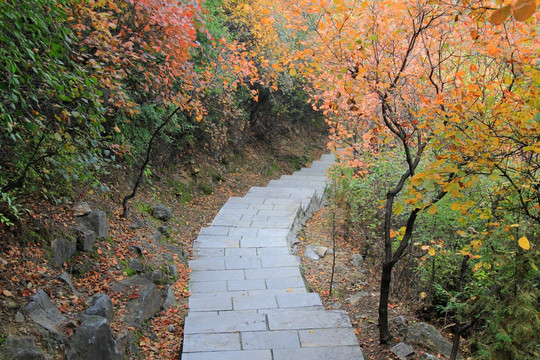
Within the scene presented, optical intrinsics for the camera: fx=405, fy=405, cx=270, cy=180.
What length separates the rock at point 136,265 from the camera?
16.6 feet

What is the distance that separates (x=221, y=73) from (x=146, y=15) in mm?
2649

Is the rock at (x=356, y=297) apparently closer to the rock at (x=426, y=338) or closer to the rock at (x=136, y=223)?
the rock at (x=426, y=338)

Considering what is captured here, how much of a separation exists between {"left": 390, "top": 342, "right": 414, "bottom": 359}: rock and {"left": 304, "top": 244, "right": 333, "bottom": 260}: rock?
2705mm

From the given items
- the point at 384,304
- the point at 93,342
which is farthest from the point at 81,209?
the point at 384,304

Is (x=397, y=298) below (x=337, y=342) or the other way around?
below

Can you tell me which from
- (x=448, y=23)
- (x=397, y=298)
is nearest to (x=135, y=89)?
(x=448, y=23)

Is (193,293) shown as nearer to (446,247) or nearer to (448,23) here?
(446,247)

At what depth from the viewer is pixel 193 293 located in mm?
5199

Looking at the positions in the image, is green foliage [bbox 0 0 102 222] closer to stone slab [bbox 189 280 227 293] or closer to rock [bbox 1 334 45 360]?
rock [bbox 1 334 45 360]

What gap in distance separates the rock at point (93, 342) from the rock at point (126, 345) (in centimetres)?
20

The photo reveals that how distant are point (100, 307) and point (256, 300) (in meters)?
1.90

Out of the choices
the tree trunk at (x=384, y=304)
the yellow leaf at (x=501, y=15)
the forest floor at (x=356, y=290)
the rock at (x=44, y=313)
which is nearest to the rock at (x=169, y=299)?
the rock at (x=44, y=313)

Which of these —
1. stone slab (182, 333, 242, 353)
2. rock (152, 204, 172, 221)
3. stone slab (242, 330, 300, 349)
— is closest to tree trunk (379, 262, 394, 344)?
stone slab (242, 330, 300, 349)

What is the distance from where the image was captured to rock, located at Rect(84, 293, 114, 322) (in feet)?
11.9
